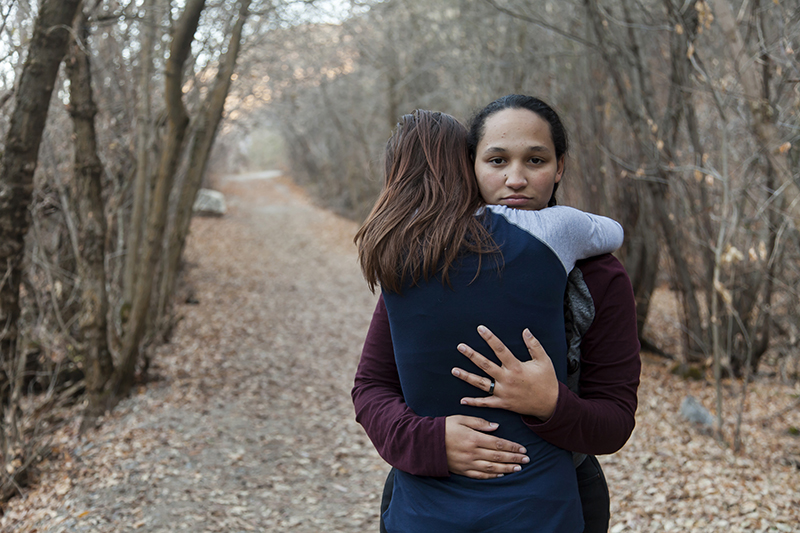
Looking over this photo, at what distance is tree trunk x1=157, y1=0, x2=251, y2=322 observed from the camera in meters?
6.86

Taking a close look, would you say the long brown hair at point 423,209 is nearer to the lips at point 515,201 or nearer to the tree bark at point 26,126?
the lips at point 515,201

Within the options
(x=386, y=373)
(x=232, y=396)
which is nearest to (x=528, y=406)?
(x=386, y=373)

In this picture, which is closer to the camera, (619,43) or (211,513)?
(211,513)

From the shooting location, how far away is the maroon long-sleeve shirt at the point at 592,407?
1.43 m

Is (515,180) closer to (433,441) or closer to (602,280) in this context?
(602,280)

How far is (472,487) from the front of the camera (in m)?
1.45

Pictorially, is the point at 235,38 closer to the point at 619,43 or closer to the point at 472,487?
the point at 619,43

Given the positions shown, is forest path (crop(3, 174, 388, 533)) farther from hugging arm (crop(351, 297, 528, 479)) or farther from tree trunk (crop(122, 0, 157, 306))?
hugging arm (crop(351, 297, 528, 479))

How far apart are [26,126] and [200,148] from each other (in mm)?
3582

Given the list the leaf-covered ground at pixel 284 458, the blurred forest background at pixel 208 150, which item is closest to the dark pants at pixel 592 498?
the leaf-covered ground at pixel 284 458

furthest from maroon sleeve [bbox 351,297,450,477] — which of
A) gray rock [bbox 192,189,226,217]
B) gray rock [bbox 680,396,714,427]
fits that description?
gray rock [bbox 192,189,226,217]

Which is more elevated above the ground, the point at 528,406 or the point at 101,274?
the point at 528,406

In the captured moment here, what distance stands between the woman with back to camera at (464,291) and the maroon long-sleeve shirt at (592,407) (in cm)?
5

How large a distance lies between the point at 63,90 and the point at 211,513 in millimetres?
4265
